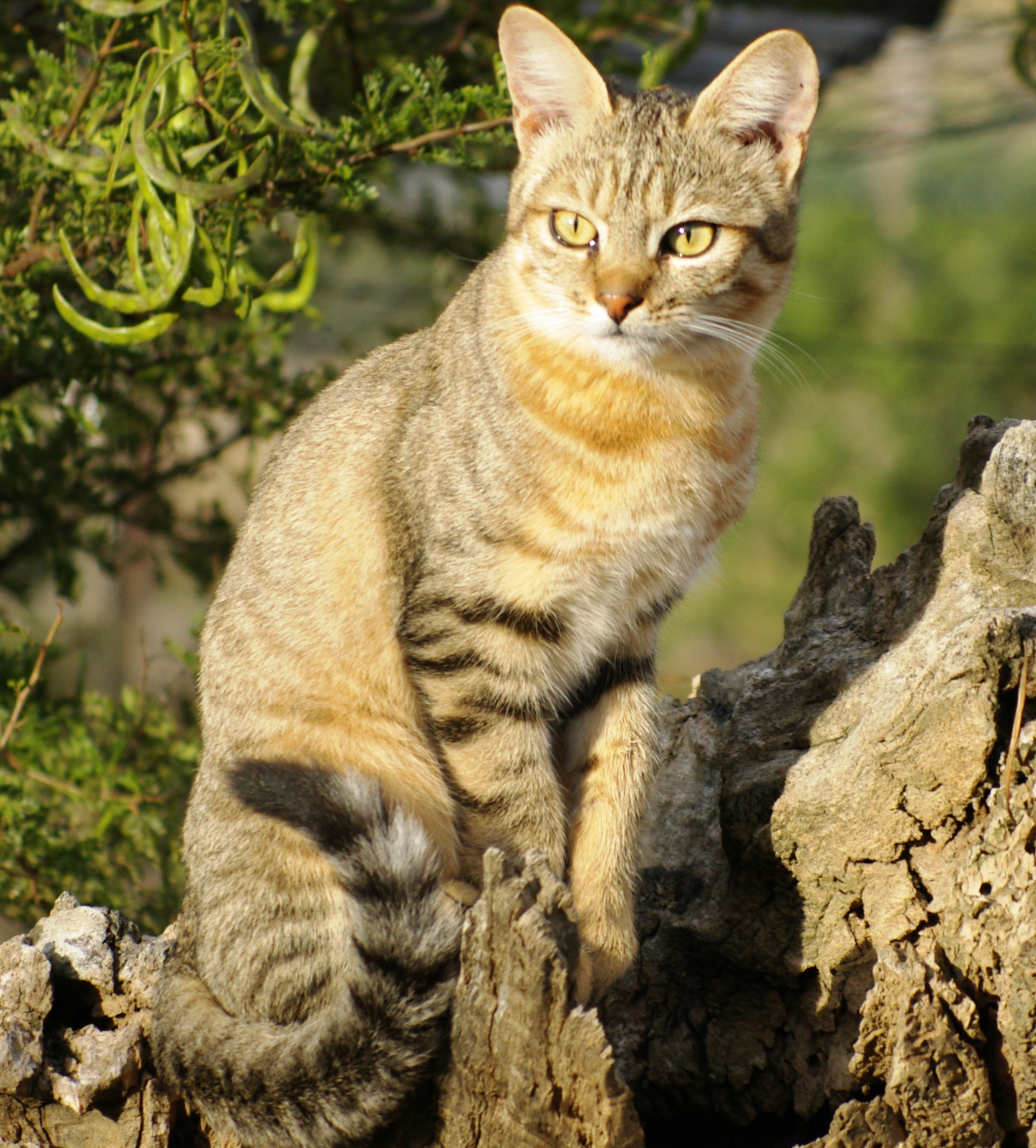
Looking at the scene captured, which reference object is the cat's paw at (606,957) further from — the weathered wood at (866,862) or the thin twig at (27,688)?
the thin twig at (27,688)

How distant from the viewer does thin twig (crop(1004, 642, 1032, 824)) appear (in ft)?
7.40

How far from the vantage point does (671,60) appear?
4.24 m

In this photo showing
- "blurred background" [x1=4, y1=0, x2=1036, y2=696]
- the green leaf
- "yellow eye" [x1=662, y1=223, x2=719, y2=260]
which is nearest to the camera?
"yellow eye" [x1=662, y1=223, x2=719, y2=260]

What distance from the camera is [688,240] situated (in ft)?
9.68

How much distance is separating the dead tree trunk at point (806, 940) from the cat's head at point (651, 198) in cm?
74

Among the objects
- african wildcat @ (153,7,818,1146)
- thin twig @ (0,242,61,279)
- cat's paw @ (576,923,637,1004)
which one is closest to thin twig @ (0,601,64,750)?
african wildcat @ (153,7,818,1146)

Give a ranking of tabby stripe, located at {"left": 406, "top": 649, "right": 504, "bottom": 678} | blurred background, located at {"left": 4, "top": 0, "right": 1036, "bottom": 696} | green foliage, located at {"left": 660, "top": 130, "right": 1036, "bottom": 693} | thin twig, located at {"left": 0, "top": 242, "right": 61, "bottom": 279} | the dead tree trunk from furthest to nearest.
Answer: green foliage, located at {"left": 660, "top": 130, "right": 1036, "bottom": 693}
blurred background, located at {"left": 4, "top": 0, "right": 1036, "bottom": 696}
thin twig, located at {"left": 0, "top": 242, "right": 61, "bottom": 279}
tabby stripe, located at {"left": 406, "top": 649, "right": 504, "bottom": 678}
the dead tree trunk

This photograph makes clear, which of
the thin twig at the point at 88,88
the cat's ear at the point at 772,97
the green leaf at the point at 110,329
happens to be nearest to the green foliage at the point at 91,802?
the green leaf at the point at 110,329

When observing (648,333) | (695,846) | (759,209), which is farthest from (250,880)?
(759,209)

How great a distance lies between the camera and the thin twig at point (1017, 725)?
7.40 feet

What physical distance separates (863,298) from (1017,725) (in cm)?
1086

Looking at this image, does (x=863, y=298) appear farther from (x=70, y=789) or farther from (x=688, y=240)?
(x=70, y=789)

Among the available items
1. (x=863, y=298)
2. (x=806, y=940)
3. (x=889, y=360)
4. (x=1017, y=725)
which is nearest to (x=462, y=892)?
(x=806, y=940)

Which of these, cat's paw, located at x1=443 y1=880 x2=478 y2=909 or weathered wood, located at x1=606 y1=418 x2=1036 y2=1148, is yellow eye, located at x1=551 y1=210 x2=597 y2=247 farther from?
cat's paw, located at x1=443 y1=880 x2=478 y2=909
